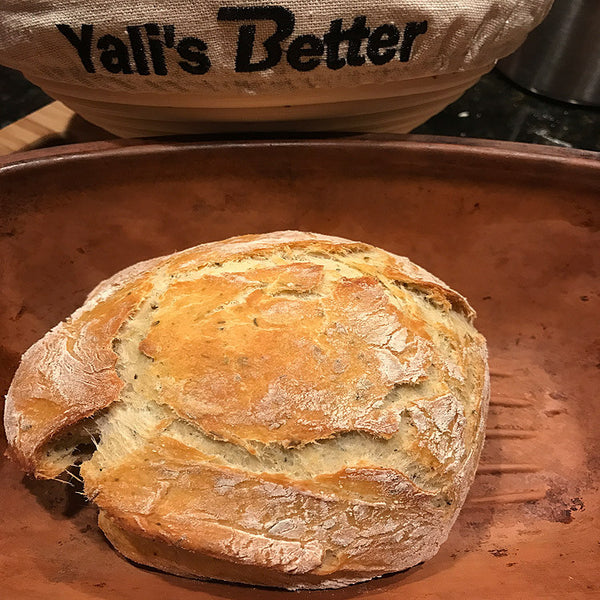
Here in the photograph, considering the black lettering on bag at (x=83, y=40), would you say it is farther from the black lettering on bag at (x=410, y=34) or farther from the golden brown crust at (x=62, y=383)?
the black lettering on bag at (x=410, y=34)

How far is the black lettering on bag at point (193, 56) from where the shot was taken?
0.87 metres

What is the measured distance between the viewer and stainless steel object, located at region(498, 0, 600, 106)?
147cm

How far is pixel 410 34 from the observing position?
892 mm

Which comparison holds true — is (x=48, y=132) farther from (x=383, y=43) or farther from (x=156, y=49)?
(x=383, y=43)

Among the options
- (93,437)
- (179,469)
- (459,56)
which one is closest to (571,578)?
(179,469)

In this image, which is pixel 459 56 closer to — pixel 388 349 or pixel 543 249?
pixel 543 249

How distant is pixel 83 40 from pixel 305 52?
358 millimetres

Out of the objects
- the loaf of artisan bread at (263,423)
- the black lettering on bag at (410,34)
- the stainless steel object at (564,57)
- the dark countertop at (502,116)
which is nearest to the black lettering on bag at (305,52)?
the black lettering on bag at (410,34)

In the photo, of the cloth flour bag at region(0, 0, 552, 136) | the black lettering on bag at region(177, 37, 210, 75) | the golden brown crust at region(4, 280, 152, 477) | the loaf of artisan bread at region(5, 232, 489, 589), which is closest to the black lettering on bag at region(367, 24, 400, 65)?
the cloth flour bag at region(0, 0, 552, 136)

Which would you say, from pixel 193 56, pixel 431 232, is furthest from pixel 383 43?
pixel 431 232

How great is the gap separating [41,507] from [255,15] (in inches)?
33.8

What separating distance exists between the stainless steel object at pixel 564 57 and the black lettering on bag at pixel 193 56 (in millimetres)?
1109

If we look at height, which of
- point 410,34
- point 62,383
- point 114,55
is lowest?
point 62,383

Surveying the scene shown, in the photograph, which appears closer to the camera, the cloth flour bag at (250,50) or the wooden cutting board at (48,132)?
the cloth flour bag at (250,50)
